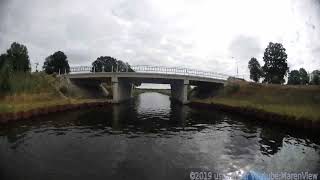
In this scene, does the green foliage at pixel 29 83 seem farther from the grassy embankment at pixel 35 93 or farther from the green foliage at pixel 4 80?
the green foliage at pixel 4 80

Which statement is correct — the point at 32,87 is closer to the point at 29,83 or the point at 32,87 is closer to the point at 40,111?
the point at 29,83

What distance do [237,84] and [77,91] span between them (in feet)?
154

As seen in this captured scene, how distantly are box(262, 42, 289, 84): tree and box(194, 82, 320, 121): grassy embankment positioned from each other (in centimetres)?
1582

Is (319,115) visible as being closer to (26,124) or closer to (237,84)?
(26,124)

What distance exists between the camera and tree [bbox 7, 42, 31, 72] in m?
65.8

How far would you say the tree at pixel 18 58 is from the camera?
216 feet

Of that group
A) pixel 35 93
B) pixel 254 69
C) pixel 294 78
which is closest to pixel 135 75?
pixel 35 93

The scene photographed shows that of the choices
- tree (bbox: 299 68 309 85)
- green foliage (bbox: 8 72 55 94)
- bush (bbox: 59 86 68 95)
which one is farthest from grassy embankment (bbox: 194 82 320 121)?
green foliage (bbox: 8 72 55 94)

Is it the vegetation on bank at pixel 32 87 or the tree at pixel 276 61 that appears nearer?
the vegetation on bank at pixel 32 87

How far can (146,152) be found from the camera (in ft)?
70.8

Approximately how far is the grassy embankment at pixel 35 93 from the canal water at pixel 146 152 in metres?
10.3

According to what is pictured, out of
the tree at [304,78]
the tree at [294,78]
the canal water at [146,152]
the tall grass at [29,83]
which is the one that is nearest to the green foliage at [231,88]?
the tree at [304,78]

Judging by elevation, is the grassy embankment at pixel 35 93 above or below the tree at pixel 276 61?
below

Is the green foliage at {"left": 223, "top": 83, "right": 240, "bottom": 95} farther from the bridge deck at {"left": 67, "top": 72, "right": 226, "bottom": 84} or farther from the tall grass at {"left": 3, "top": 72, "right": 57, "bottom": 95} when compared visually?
the tall grass at {"left": 3, "top": 72, "right": 57, "bottom": 95}
